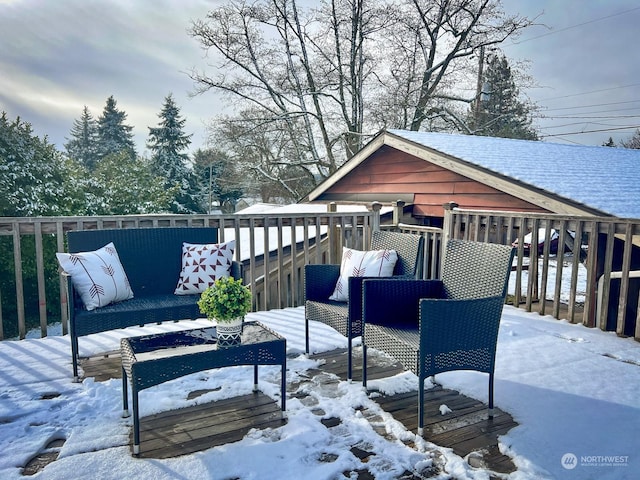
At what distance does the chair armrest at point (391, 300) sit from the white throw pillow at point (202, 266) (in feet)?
4.29

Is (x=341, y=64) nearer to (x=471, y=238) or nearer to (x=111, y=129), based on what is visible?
(x=471, y=238)

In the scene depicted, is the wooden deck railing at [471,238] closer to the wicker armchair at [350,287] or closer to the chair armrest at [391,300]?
the wicker armchair at [350,287]

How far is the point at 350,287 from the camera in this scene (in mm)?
2805

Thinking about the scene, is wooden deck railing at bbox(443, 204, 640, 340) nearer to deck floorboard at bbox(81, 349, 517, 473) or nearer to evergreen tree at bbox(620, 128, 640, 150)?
deck floorboard at bbox(81, 349, 517, 473)

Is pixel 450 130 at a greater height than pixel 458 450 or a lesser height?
greater

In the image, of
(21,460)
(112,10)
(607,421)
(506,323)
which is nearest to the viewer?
(21,460)

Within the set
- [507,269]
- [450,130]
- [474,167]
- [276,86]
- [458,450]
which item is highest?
[276,86]

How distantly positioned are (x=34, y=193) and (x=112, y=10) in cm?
416

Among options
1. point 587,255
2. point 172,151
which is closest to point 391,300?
point 587,255

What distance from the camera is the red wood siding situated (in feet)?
21.9

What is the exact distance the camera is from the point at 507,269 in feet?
7.88

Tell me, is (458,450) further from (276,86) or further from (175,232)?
(276,86)

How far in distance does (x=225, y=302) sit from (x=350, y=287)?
898mm

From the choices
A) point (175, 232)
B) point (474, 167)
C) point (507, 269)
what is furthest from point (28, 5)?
point (507, 269)
